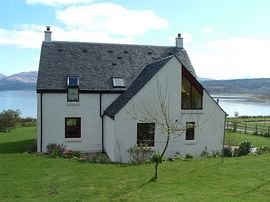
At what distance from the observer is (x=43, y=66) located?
26859 millimetres

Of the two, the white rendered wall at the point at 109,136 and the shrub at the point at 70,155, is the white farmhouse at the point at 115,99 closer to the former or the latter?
the white rendered wall at the point at 109,136

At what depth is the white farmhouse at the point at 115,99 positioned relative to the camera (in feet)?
76.6

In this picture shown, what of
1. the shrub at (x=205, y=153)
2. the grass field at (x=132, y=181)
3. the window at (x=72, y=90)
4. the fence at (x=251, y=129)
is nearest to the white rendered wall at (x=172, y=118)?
the shrub at (x=205, y=153)

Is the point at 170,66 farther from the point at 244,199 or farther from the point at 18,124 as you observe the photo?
the point at 18,124

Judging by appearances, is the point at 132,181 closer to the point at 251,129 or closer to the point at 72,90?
the point at 72,90

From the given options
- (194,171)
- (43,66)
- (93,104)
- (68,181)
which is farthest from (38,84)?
(194,171)

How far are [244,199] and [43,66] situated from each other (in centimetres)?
1900

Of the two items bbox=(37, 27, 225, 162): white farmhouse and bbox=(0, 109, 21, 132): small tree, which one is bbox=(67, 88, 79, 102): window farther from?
bbox=(0, 109, 21, 132): small tree

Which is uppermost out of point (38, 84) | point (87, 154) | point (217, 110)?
point (38, 84)

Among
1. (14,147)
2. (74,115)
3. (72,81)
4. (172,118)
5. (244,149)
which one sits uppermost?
(72,81)

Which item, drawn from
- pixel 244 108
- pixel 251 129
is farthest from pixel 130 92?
pixel 244 108

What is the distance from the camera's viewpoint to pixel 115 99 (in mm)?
26984

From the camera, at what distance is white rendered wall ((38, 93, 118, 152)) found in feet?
84.6

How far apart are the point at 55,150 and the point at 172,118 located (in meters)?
7.47
